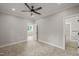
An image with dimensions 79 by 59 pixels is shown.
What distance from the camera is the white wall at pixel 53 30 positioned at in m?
3.14

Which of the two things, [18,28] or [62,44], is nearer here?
[62,44]

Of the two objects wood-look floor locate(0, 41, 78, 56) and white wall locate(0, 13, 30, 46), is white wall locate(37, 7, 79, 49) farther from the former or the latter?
white wall locate(0, 13, 30, 46)

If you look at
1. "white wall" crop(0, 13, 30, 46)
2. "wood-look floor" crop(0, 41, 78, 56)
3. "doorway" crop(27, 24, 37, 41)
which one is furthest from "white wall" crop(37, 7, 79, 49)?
"white wall" crop(0, 13, 30, 46)

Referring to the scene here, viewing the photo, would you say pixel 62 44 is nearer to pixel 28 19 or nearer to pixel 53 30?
pixel 53 30

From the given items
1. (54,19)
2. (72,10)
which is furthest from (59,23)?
(72,10)

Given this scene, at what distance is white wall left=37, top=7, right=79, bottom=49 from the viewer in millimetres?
3137

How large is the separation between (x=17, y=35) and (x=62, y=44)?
6.96 feet

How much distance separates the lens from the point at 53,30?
3.36 metres

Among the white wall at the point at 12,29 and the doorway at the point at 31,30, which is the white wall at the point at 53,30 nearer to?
the doorway at the point at 31,30

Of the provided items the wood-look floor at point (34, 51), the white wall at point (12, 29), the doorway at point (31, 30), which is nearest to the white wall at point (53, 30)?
the doorway at point (31, 30)

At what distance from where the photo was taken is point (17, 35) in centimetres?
346

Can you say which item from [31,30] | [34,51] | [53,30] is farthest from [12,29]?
[53,30]

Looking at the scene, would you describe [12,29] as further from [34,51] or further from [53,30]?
[53,30]

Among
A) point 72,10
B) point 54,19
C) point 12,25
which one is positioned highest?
point 72,10
